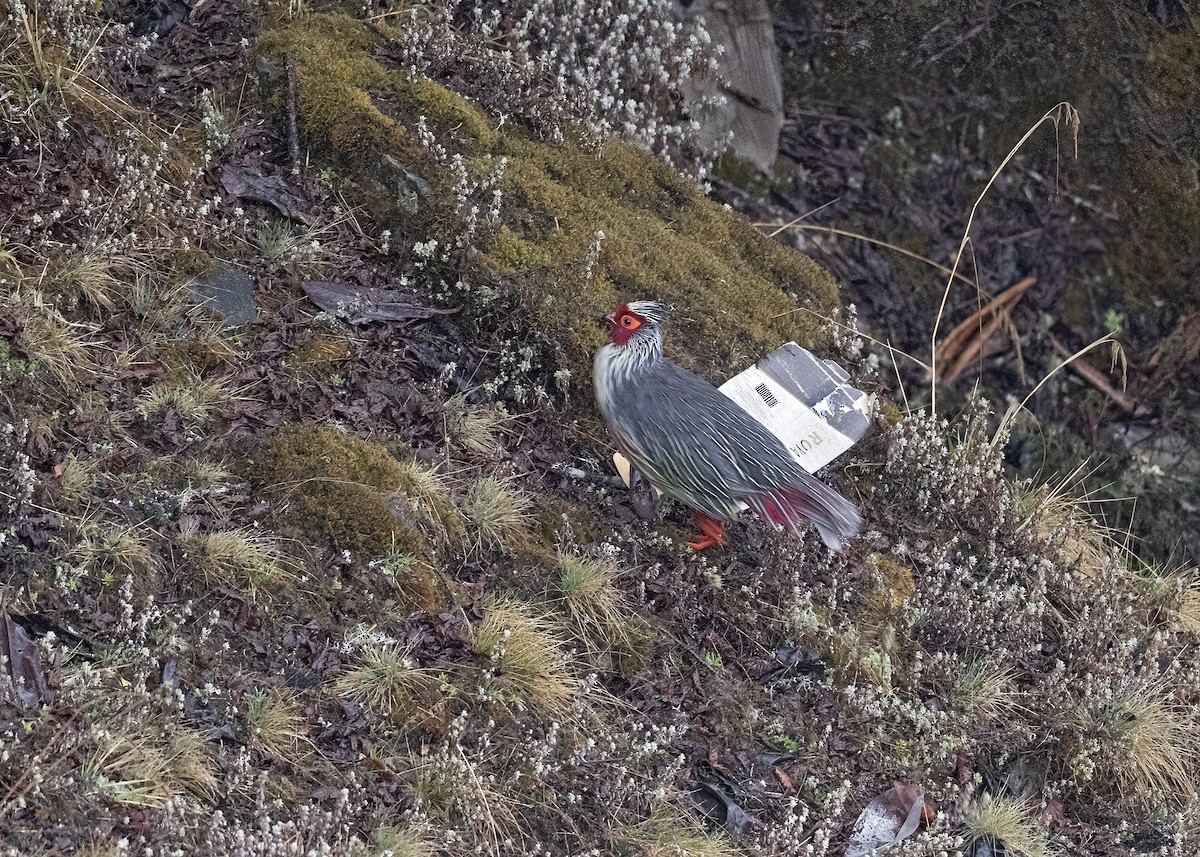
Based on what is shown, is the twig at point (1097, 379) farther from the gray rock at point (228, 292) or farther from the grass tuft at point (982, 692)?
the gray rock at point (228, 292)

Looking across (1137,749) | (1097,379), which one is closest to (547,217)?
(1137,749)

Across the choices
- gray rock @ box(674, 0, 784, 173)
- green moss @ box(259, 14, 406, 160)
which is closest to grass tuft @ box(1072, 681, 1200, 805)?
gray rock @ box(674, 0, 784, 173)

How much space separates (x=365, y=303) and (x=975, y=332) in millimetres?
4593

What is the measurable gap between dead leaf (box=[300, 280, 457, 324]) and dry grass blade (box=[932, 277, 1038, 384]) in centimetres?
389

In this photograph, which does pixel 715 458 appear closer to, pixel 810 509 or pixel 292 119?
pixel 810 509

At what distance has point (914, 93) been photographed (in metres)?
7.62

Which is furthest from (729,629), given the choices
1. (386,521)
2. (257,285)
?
(257,285)

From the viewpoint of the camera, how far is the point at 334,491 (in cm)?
442

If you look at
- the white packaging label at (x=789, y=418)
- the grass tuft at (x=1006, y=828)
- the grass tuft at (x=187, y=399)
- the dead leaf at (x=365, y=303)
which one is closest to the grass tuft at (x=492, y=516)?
the dead leaf at (x=365, y=303)

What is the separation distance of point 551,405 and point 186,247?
1.90 meters

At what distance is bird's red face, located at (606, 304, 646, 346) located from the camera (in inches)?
194

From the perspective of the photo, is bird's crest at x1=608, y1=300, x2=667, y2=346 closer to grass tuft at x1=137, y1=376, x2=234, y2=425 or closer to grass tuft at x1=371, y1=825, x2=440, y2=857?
grass tuft at x1=137, y1=376, x2=234, y2=425

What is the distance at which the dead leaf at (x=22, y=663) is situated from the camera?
11.7ft

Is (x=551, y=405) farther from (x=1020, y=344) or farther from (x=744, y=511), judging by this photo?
(x=1020, y=344)
